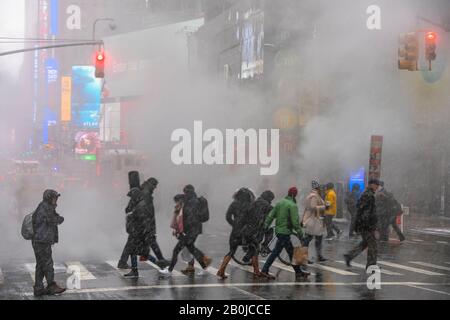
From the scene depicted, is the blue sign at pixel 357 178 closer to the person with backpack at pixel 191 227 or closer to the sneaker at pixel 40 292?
the person with backpack at pixel 191 227

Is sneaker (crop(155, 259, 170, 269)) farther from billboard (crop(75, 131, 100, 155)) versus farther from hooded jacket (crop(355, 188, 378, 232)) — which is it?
billboard (crop(75, 131, 100, 155))

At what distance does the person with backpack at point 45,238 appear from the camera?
22.7ft

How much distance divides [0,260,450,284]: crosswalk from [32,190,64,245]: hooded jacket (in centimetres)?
129

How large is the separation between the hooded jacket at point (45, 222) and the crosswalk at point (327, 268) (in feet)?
4.23

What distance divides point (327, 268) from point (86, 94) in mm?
73173

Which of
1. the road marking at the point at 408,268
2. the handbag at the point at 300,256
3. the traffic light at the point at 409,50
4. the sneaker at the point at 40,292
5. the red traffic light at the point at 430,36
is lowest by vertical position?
the road marking at the point at 408,268

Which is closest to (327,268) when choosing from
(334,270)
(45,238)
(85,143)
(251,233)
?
(334,270)

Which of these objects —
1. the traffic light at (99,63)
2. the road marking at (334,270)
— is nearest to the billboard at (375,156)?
the road marking at (334,270)

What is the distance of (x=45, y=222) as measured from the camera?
694 cm

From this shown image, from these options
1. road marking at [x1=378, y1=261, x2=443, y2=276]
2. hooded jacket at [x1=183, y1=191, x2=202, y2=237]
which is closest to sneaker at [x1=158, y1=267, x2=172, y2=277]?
hooded jacket at [x1=183, y1=191, x2=202, y2=237]

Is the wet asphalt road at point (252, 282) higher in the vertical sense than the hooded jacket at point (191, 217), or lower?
lower

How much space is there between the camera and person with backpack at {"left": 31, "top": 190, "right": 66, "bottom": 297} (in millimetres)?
6934

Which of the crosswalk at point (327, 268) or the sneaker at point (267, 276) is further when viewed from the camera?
the crosswalk at point (327, 268)

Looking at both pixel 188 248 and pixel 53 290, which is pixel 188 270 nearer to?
pixel 188 248
